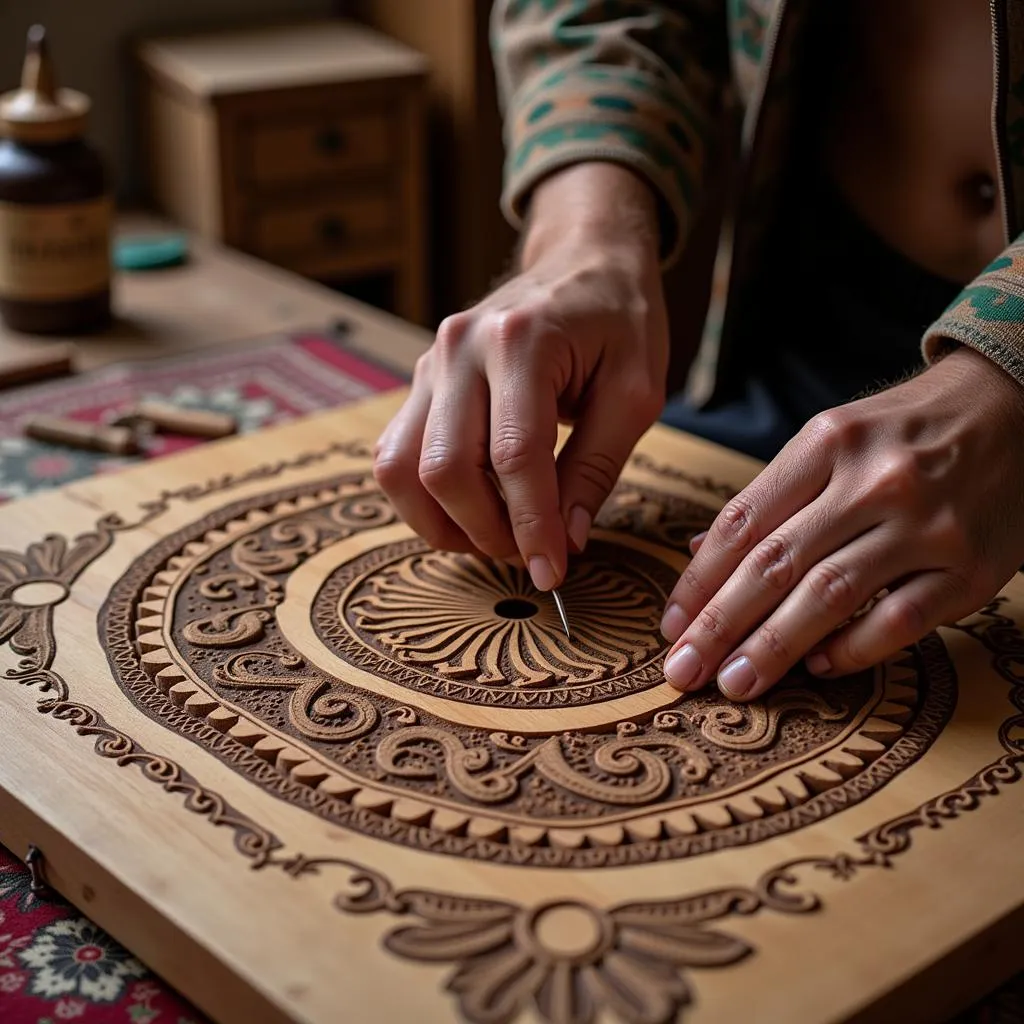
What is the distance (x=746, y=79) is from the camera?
50.5 inches

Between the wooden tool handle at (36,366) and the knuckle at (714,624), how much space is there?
0.85m

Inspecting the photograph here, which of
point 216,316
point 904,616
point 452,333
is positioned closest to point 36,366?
point 216,316

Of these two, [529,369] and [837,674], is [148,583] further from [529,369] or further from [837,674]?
[837,674]

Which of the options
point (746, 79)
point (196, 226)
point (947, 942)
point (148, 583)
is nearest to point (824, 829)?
point (947, 942)

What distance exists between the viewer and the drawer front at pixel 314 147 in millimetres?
2131

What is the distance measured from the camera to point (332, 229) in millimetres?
2285

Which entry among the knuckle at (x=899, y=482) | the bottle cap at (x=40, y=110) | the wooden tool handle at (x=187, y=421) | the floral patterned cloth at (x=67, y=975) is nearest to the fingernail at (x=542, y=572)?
the knuckle at (x=899, y=482)

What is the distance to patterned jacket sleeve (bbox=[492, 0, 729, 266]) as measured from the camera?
118 centimetres

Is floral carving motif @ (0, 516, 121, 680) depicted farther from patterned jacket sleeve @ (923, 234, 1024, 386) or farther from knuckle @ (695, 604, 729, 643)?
patterned jacket sleeve @ (923, 234, 1024, 386)

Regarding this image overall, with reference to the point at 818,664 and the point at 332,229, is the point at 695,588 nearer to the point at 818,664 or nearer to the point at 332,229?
the point at 818,664

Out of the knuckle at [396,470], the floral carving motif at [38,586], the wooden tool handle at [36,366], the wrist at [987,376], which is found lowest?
the wooden tool handle at [36,366]

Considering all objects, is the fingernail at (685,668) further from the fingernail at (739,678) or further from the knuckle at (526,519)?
the knuckle at (526,519)

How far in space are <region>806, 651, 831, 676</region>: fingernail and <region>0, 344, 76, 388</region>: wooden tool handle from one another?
896mm

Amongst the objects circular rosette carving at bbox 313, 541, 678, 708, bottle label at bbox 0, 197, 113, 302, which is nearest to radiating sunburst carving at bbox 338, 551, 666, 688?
circular rosette carving at bbox 313, 541, 678, 708
